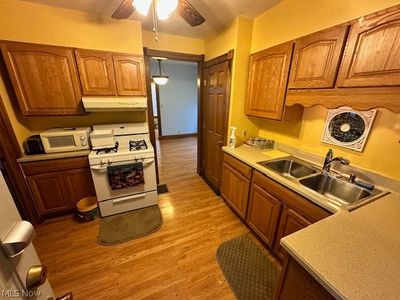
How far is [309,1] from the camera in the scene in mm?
1571

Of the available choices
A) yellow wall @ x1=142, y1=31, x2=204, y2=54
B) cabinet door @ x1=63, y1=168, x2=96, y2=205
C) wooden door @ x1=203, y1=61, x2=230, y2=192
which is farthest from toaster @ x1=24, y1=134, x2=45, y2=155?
wooden door @ x1=203, y1=61, x2=230, y2=192

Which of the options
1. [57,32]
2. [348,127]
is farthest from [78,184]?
[348,127]

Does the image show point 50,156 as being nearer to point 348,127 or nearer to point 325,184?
point 325,184

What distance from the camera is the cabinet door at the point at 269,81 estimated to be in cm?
173

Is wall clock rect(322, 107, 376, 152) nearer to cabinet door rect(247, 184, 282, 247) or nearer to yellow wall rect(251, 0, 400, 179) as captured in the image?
yellow wall rect(251, 0, 400, 179)

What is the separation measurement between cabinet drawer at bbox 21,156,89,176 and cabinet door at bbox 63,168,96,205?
7 centimetres

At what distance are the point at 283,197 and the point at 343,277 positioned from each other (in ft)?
2.79

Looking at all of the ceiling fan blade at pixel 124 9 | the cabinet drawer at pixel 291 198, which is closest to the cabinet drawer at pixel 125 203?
the cabinet drawer at pixel 291 198

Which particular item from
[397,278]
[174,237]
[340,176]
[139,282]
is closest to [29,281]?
[139,282]

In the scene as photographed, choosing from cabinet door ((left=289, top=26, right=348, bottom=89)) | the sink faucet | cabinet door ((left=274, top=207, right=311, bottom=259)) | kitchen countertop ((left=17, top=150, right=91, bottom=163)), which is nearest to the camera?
cabinet door ((left=289, top=26, right=348, bottom=89))

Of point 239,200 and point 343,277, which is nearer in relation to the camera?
point 343,277

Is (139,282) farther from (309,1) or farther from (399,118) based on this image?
(309,1)

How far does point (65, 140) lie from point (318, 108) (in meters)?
2.95

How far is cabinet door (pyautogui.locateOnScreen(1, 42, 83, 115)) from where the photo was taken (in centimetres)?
184
